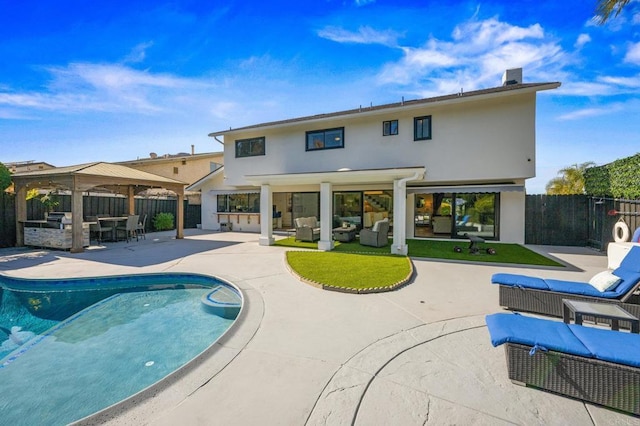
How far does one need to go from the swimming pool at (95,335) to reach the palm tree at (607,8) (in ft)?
46.3

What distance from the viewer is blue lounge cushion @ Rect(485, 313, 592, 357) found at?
3.54m

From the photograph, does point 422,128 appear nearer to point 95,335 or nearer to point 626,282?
point 626,282

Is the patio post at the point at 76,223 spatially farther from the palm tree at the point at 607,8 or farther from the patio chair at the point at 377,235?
the palm tree at the point at 607,8

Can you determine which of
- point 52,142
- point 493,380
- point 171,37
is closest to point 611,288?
point 493,380

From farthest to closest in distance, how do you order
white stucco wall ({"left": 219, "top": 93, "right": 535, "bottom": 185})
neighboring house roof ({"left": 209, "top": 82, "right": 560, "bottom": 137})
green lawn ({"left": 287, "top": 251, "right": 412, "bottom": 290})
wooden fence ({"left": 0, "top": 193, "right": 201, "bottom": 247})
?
wooden fence ({"left": 0, "top": 193, "right": 201, "bottom": 247})
white stucco wall ({"left": 219, "top": 93, "right": 535, "bottom": 185})
neighboring house roof ({"left": 209, "top": 82, "right": 560, "bottom": 137})
green lawn ({"left": 287, "top": 251, "right": 412, "bottom": 290})

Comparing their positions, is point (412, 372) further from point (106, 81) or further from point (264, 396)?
point (106, 81)

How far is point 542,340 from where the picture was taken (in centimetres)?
369

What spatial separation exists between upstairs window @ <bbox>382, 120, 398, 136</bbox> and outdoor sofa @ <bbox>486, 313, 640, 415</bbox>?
14136 mm

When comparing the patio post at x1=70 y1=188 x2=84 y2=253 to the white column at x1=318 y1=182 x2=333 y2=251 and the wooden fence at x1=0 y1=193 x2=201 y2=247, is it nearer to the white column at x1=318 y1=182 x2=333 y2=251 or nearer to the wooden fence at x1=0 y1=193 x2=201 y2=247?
the wooden fence at x1=0 y1=193 x2=201 y2=247

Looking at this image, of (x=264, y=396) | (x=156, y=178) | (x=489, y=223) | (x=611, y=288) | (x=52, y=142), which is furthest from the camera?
(x=52, y=142)

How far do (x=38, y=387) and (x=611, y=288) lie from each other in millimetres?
10841

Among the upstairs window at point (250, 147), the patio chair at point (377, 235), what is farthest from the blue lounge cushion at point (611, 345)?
the upstairs window at point (250, 147)

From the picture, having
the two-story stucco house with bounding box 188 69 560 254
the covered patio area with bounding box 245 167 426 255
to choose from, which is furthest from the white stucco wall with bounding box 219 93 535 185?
the covered patio area with bounding box 245 167 426 255

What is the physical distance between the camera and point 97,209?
2000cm
